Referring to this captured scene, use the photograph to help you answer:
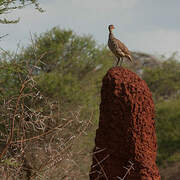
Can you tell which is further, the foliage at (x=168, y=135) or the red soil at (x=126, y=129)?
the foliage at (x=168, y=135)

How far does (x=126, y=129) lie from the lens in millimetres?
6348

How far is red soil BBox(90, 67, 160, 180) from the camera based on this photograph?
20.8 ft

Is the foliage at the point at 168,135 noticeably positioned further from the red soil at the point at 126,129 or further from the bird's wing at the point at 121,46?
the red soil at the point at 126,129

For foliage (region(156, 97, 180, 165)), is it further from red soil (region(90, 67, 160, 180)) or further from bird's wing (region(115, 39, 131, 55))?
red soil (region(90, 67, 160, 180))

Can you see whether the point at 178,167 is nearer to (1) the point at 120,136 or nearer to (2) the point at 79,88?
(2) the point at 79,88

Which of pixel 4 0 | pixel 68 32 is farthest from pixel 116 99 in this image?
pixel 68 32

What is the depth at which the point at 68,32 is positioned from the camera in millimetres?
21531

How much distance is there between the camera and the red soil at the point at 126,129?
633 cm

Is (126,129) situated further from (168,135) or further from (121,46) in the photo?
(168,135)

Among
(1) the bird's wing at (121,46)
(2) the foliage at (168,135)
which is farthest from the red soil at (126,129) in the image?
(2) the foliage at (168,135)

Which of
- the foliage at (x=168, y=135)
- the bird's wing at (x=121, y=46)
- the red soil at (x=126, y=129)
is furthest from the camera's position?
the foliage at (x=168, y=135)

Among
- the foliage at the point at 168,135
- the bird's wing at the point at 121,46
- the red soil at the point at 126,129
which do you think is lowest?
the foliage at the point at 168,135

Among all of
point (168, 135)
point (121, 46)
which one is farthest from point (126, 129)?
point (168, 135)

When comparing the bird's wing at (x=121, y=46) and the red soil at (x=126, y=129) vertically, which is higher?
the bird's wing at (x=121, y=46)
